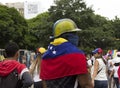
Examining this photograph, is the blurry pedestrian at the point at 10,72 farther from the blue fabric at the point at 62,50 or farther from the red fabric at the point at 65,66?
the blue fabric at the point at 62,50

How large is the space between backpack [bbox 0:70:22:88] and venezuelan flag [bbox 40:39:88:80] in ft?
2.44

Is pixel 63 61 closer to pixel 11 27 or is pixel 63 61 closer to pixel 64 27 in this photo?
pixel 64 27

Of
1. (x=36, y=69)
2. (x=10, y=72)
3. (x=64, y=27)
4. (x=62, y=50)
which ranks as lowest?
(x=36, y=69)

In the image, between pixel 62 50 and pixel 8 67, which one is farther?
pixel 8 67

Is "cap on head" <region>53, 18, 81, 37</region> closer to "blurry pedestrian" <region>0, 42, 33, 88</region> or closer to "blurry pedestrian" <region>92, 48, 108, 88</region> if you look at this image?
"blurry pedestrian" <region>0, 42, 33, 88</region>

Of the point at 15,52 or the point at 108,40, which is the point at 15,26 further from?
the point at 15,52

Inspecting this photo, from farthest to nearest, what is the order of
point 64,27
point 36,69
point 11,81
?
point 36,69, point 11,81, point 64,27

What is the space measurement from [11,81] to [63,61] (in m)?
1.16

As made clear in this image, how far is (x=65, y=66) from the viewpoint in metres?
4.04

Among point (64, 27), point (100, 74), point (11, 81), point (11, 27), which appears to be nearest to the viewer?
point (64, 27)

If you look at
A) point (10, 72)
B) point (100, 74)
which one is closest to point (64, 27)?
point (10, 72)

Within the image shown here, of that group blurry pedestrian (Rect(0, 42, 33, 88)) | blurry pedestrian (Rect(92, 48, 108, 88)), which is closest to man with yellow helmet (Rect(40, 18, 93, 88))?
blurry pedestrian (Rect(0, 42, 33, 88))

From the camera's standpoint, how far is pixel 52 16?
5438 cm

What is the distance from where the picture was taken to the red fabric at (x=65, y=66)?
3961 mm
